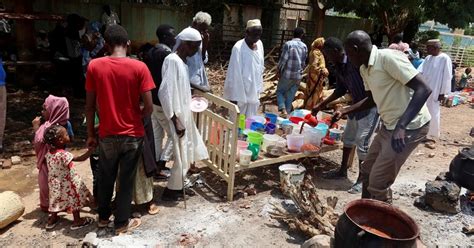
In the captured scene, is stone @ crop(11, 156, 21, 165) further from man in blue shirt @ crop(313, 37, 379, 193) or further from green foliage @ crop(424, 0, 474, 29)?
green foliage @ crop(424, 0, 474, 29)

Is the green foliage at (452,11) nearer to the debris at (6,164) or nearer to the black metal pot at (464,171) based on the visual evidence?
the black metal pot at (464,171)

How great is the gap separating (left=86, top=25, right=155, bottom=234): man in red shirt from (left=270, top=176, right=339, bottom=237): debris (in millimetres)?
1587

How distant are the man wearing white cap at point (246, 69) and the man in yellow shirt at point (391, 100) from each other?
2.06 meters

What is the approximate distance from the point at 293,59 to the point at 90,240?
4768 mm

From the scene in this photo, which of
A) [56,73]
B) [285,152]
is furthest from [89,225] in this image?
[56,73]

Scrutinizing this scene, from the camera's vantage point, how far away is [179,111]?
12.6 ft

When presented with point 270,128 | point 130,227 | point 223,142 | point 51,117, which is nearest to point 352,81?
point 270,128

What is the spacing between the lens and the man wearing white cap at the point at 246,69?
5.30 metres

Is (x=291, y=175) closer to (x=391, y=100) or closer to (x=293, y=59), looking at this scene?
(x=391, y=100)

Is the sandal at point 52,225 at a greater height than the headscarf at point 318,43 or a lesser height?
lesser

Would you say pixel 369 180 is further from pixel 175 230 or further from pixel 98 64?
pixel 98 64

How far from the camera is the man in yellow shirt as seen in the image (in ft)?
10.4

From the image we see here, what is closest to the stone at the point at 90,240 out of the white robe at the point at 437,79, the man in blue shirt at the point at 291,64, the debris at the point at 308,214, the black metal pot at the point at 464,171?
the debris at the point at 308,214

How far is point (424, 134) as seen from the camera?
138 inches
